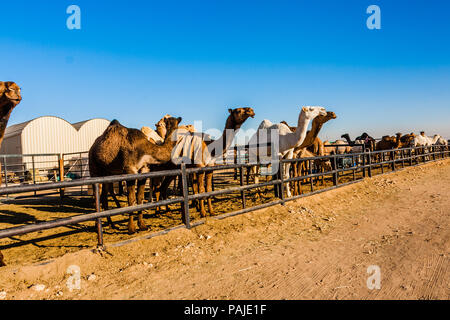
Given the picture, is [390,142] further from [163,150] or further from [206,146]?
[163,150]

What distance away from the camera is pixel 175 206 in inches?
312

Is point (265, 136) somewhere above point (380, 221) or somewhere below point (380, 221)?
above

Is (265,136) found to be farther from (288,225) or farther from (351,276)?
(351,276)

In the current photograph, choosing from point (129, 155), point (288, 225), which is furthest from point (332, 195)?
point (129, 155)

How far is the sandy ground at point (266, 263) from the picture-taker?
2.80 meters

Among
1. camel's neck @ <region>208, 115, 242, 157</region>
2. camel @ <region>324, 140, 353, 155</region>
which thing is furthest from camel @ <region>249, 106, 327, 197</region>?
camel @ <region>324, 140, 353, 155</region>

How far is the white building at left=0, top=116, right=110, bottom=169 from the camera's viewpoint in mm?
21531

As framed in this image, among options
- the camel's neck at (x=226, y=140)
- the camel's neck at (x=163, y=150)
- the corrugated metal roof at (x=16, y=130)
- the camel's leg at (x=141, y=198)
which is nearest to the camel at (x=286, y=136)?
the camel's neck at (x=226, y=140)

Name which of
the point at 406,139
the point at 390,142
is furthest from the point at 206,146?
the point at 406,139

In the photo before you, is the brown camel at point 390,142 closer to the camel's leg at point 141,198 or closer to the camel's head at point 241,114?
the camel's head at point 241,114

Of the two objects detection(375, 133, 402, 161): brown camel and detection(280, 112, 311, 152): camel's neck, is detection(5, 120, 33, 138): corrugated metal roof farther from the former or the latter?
detection(375, 133, 402, 161): brown camel
